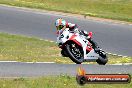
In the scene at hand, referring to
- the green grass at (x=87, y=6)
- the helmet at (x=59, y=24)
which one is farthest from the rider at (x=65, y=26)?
the green grass at (x=87, y=6)

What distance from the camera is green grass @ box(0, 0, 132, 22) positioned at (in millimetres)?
49775

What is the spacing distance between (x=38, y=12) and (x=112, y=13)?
10097 mm

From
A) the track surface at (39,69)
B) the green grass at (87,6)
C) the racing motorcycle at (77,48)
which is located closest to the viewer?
the racing motorcycle at (77,48)

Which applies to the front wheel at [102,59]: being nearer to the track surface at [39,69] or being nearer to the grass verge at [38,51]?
the grass verge at [38,51]

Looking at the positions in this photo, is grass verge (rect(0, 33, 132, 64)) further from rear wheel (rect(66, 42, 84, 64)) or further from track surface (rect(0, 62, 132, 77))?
track surface (rect(0, 62, 132, 77))

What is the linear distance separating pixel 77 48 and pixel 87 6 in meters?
47.9

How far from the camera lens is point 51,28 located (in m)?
36.3

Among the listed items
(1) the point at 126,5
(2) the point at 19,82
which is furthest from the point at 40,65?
(1) the point at 126,5

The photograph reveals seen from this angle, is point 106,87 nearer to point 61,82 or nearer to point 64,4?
point 61,82

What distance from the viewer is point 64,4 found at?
177ft

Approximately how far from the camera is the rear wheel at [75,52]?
18.6 ft

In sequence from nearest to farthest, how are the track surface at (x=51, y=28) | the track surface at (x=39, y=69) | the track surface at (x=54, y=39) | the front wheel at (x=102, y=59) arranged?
the front wheel at (x=102, y=59), the track surface at (x=39, y=69), the track surface at (x=54, y=39), the track surface at (x=51, y=28)

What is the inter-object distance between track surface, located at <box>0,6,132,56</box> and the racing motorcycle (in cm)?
1742

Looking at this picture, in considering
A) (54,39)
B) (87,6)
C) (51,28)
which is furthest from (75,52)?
(87,6)
